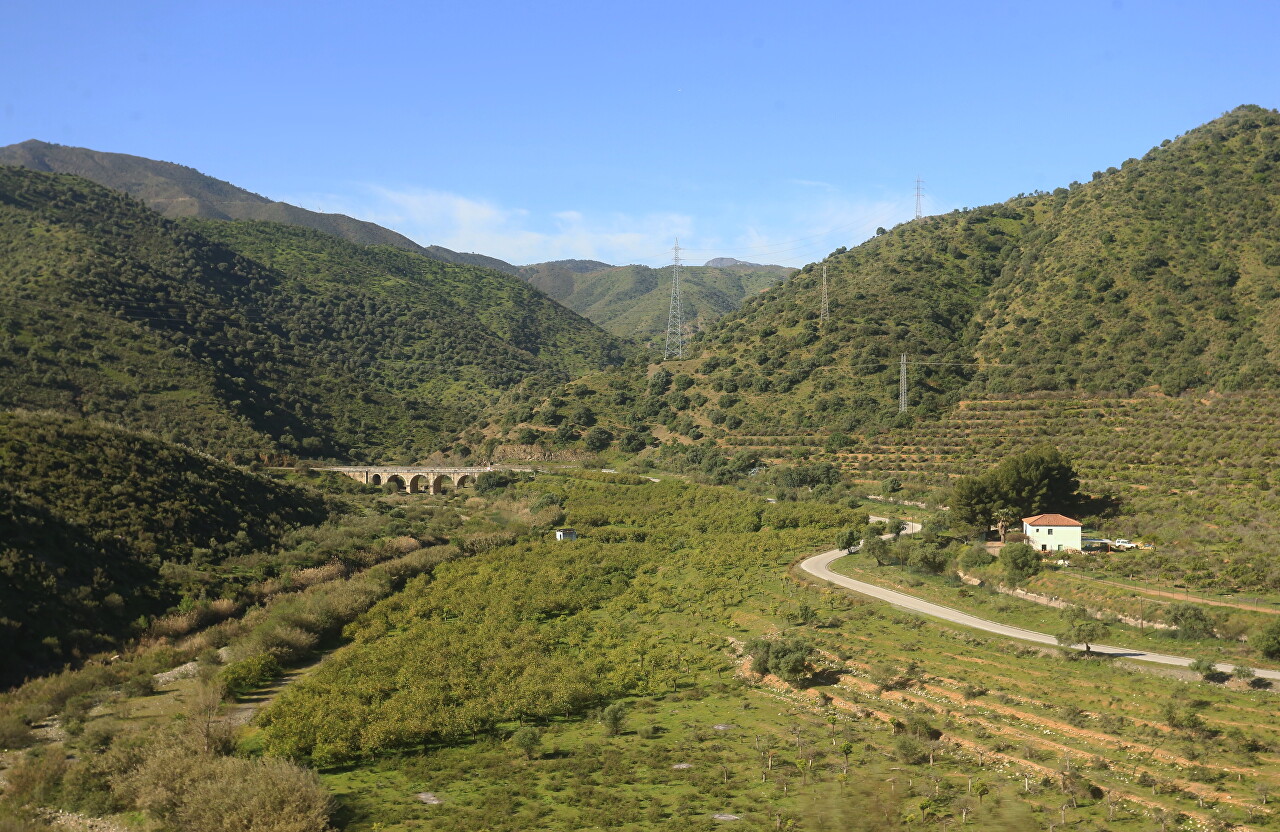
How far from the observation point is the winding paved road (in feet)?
Result: 110

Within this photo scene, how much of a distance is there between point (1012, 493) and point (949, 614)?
52.7 feet

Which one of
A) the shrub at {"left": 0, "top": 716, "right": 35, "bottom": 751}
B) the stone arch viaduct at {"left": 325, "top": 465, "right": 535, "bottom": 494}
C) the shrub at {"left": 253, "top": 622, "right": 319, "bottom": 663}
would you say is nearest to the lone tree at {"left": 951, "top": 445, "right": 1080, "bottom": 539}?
the shrub at {"left": 253, "top": 622, "right": 319, "bottom": 663}

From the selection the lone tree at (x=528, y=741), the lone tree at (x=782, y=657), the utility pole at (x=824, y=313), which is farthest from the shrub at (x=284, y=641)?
the utility pole at (x=824, y=313)

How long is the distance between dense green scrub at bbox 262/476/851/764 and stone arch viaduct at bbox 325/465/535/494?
2578cm

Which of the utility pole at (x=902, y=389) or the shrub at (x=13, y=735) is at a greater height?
the utility pole at (x=902, y=389)

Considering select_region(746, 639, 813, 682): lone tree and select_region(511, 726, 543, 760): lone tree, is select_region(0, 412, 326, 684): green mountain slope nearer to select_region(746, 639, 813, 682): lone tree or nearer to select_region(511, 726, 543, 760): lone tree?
select_region(511, 726, 543, 760): lone tree

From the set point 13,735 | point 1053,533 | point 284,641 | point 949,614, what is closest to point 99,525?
point 284,641

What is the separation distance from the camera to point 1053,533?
50406 mm

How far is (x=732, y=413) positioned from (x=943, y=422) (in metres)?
23.8

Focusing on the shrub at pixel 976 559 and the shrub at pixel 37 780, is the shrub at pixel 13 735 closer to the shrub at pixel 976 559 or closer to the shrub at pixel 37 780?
the shrub at pixel 37 780

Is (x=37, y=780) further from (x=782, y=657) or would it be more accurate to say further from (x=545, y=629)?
(x=782, y=657)

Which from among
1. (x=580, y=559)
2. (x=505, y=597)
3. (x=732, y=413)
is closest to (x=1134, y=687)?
(x=505, y=597)

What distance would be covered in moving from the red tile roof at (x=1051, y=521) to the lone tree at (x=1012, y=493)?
254 cm

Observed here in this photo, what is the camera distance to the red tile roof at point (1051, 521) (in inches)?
1981
